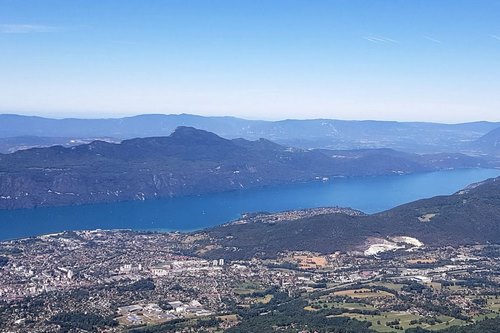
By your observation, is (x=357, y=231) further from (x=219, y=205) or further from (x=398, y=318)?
(x=219, y=205)

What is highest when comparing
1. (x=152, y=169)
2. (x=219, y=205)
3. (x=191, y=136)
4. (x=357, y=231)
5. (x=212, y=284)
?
(x=191, y=136)

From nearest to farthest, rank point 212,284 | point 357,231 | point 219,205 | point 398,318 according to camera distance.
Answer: point 398,318 → point 212,284 → point 357,231 → point 219,205

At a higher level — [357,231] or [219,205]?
[357,231]

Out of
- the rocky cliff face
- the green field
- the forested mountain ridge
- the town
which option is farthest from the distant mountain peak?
the green field

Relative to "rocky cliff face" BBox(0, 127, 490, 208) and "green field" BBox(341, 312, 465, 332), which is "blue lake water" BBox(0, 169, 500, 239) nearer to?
"rocky cliff face" BBox(0, 127, 490, 208)

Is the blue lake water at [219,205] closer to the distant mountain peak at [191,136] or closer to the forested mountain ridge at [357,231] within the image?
the forested mountain ridge at [357,231]

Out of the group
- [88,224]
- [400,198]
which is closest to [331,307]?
[88,224]

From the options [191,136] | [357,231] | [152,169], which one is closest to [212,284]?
[357,231]
